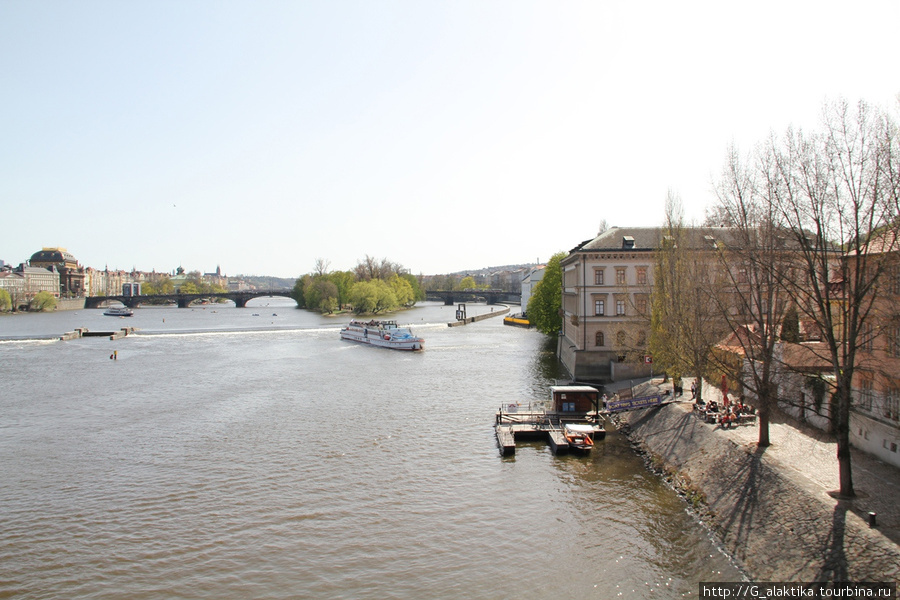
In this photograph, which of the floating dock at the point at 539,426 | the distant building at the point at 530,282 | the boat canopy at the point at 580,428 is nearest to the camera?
the floating dock at the point at 539,426

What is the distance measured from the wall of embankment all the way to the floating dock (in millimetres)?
3753

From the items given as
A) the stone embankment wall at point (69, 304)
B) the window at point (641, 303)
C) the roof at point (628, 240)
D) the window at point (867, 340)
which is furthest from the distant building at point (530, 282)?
the stone embankment wall at point (69, 304)

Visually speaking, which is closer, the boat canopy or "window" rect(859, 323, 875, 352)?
"window" rect(859, 323, 875, 352)

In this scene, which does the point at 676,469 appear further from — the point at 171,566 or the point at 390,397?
the point at 390,397

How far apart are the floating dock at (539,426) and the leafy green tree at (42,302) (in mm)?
154079

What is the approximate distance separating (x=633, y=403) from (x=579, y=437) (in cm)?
629

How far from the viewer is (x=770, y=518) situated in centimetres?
1628

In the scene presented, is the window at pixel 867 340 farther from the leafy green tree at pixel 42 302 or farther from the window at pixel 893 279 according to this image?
the leafy green tree at pixel 42 302

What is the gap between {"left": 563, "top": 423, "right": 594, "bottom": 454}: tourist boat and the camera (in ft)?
82.8

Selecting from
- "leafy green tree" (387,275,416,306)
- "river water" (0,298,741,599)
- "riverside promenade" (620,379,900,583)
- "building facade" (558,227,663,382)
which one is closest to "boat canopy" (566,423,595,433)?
"river water" (0,298,741,599)

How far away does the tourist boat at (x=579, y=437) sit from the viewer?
82.8 feet

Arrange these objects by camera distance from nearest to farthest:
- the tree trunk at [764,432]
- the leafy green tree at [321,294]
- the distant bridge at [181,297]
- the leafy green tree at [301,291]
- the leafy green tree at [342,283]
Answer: the tree trunk at [764,432] < the leafy green tree at [321,294] < the leafy green tree at [342,283] < the leafy green tree at [301,291] < the distant bridge at [181,297]

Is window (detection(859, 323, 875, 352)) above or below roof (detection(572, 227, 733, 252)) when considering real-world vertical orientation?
below

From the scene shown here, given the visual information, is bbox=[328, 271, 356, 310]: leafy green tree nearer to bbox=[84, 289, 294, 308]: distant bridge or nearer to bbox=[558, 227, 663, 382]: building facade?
bbox=[84, 289, 294, 308]: distant bridge
